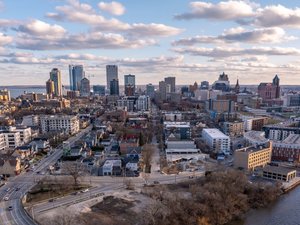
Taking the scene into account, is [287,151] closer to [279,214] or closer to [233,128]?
[233,128]

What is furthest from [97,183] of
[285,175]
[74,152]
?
[285,175]

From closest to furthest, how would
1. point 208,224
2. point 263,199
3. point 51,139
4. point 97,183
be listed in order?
point 208,224 → point 263,199 → point 97,183 → point 51,139

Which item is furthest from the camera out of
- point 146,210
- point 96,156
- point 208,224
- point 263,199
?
point 96,156

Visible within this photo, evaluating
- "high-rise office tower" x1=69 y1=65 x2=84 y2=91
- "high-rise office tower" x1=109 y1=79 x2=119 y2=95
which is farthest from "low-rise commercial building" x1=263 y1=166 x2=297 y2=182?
"high-rise office tower" x1=69 y1=65 x2=84 y2=91

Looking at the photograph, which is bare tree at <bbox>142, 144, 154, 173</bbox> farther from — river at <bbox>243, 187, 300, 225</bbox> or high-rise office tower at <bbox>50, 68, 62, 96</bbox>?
high-rise office tower at <bbox>50, 68, 62, 96</bbox>

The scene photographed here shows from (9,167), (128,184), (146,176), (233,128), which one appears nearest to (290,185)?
(146,176)

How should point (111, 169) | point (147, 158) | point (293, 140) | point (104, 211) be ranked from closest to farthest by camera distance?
point (104, 211) < point (111, 169) < point (147, 158) < point (293, 140)

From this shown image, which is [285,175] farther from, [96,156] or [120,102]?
[120,102]
